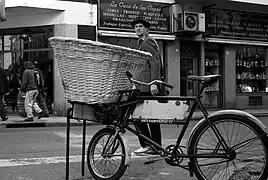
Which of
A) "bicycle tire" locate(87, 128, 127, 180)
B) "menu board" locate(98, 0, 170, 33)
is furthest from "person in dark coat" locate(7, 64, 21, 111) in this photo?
"bicycle tire" locate(87, 128, 127, 180)

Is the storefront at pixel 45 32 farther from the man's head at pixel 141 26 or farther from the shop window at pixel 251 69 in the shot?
the man's head at pixel 141 26

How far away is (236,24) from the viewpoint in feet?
63.1

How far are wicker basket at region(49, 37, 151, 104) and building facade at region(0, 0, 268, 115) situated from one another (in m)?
11.1

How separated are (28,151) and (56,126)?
5693mm

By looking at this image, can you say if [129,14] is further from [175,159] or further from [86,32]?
[175,159]

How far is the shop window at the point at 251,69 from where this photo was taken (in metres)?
19.6

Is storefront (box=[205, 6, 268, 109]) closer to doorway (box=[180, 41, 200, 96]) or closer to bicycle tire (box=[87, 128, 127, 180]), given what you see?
doorway (box=[180, 41, 200, 96])

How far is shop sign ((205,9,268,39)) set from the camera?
18.5 meters

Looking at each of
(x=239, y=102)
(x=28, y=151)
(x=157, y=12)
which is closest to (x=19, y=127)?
(x=28, y=151)

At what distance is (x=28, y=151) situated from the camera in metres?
7.38

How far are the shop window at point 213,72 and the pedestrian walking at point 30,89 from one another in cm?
867

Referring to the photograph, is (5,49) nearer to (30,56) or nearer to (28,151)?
(30,56)

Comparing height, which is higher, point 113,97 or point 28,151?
point 113,97

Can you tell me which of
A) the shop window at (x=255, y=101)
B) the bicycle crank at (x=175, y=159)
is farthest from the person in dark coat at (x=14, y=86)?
the bicycle crank at (x=175, y=159)
